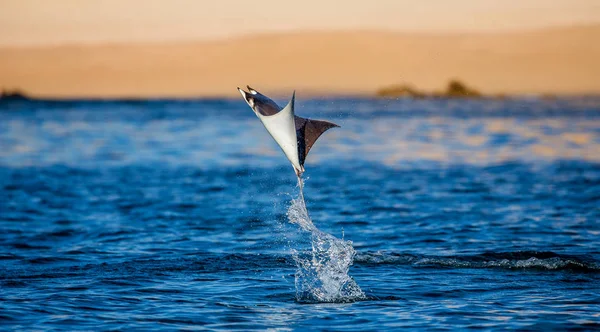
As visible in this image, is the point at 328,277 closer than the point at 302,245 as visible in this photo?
Yes

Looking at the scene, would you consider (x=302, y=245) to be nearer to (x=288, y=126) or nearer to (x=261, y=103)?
(x=261, y=103)

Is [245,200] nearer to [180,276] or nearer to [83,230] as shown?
[83,230]

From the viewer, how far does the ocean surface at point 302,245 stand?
442 inches

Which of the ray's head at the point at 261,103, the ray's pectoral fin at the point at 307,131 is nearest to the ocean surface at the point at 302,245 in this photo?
the ray's pectoral fin at the point at 307,131

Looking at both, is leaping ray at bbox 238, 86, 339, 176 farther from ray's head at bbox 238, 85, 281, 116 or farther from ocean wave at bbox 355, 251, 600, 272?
ocean wave at bbox 355, 251, 600, 272

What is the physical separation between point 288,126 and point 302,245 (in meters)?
6.40

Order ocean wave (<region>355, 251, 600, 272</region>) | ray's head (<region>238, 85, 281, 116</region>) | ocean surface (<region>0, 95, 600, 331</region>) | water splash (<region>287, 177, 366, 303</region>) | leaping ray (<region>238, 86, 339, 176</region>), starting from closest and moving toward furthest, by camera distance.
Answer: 1. ocean surface (<region>0, 95, 600, 331</region>)
2. leaping ray (<region>238, 86, 339, 176</region>)
3. ray's head (<region>238, 85, 281, 116</region>)
4. water splash (<region>287, 177, 366, 303</region>)
5. ocean wave (<region>355, 251, 600, 272</region>)

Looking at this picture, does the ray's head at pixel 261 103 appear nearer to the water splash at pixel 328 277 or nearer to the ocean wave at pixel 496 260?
the water splash at pixel 328 277

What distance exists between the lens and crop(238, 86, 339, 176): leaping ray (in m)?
11.4

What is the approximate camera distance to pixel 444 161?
3588cm

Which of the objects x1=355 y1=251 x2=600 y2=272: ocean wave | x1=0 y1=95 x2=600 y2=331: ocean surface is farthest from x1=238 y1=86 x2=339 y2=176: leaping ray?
x1=355 y1=251 x2=600 y2=272: ocean wave

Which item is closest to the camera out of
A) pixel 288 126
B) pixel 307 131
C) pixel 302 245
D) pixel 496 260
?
pixel 288 126

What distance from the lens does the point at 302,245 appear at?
1741cm

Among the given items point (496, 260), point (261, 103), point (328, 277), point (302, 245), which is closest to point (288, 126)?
point (261, 103)
